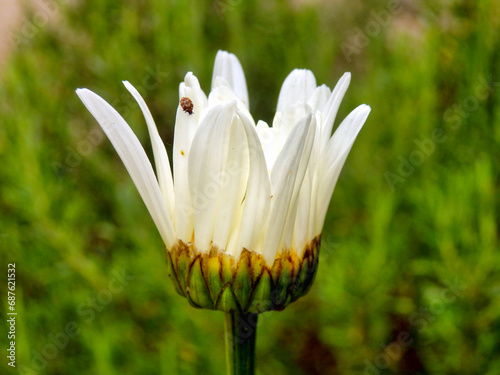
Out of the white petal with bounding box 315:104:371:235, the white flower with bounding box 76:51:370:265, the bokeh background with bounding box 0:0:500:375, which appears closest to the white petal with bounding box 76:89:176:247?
the white flower with bounding box 76:51:370:265

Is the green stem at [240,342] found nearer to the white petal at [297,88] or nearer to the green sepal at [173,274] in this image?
the green sepal at [173,274]

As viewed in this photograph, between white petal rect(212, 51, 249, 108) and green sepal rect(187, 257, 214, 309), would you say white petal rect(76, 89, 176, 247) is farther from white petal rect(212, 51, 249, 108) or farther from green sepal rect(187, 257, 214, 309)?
white petal rect(212, 51, 249, 108)

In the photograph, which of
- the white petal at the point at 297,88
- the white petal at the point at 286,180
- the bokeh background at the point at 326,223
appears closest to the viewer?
the white petal at the point at 286,180

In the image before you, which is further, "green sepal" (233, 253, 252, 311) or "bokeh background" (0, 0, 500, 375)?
"bokeh background" (0, 0, 500, 375)

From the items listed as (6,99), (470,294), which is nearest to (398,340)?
(470,294)

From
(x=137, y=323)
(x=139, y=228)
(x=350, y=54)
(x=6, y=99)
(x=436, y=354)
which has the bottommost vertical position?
(x=436, y=354)

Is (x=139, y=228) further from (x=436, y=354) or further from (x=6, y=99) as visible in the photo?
(x=436, y=354)

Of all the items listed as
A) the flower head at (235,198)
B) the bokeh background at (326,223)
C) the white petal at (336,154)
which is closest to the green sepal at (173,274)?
the flower head at (235,198)
